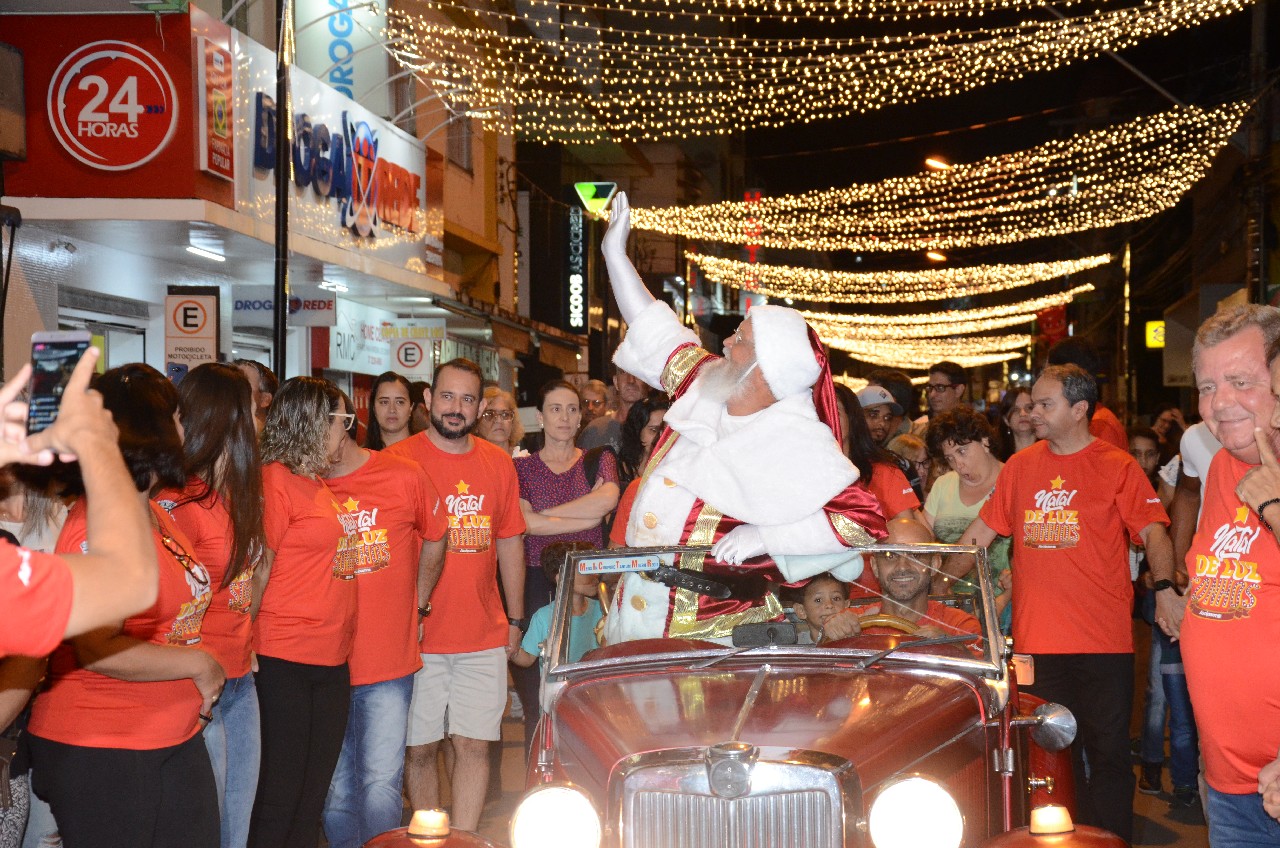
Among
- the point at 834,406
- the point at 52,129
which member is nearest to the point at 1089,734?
the point at 834,406

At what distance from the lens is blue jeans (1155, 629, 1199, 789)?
24.8 feet

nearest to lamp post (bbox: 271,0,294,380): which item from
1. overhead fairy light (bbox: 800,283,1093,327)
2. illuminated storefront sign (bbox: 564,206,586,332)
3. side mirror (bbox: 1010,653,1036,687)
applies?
side mirror (bbox: 1010,653,1036,687)

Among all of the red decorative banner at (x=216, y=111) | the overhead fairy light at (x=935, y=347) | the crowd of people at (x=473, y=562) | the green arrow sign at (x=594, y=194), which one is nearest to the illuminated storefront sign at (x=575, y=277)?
the green arrow sign at (x=594, y=194)

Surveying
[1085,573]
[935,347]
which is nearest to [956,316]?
[935,347]

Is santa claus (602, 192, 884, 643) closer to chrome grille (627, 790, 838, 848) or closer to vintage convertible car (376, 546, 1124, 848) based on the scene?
vintage convertible car (376, 546, 1124, 848)

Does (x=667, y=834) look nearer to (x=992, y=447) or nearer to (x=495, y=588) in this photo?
(x=495, y=588)

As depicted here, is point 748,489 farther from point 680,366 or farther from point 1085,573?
point 1085,573

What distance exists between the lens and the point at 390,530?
5914 mm

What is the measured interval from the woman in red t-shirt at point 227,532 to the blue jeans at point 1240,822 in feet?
10.7

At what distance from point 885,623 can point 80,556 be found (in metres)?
2.62

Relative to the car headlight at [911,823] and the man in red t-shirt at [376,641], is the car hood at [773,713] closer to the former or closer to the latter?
the car headlight at [911,823]

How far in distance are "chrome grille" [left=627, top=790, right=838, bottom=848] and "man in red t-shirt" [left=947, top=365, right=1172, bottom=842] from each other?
3355mm

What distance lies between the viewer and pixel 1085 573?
6.33 meters

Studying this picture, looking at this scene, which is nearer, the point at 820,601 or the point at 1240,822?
the point at 1240,822
